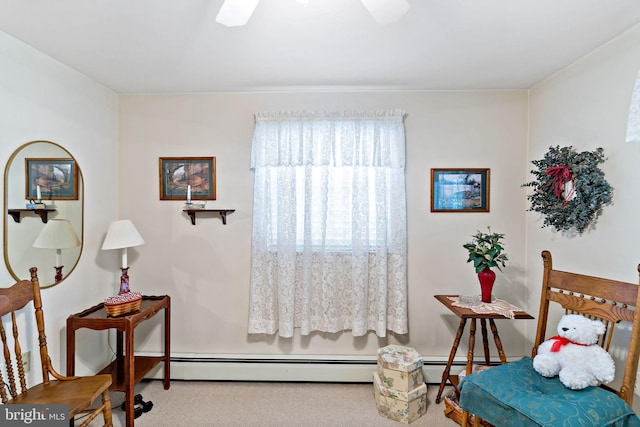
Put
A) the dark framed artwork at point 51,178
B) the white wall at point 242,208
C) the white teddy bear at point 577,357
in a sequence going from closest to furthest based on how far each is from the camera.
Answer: the white teddy bear at point 577,357 → the dark framed artwork at point 51,178 → the white wall at point 242,208

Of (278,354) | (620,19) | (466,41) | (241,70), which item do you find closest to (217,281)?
(278,354)

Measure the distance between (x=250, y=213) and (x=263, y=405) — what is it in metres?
1.46

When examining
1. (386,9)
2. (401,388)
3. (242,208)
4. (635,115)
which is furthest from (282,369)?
(635,115)

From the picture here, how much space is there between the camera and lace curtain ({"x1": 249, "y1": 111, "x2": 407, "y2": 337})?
2.62m

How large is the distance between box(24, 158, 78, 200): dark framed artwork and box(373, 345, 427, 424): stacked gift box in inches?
96.5

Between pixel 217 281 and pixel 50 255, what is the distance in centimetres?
114

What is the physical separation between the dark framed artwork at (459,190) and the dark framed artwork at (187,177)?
185cm

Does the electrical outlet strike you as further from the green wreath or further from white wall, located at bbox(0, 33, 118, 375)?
the green wreath

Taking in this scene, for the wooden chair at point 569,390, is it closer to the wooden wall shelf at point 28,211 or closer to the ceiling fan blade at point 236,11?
the ceiling fan blade at point 236,11

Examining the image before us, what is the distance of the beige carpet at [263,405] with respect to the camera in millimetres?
2188

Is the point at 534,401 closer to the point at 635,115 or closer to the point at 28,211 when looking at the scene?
the point at 635,115

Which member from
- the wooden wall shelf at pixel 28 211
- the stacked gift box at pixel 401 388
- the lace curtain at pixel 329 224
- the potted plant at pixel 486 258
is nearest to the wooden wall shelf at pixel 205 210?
the lace curtain at pixel 329 224

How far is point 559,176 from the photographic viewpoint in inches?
82.1

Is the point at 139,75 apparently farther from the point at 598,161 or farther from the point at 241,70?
the point at 598,161
